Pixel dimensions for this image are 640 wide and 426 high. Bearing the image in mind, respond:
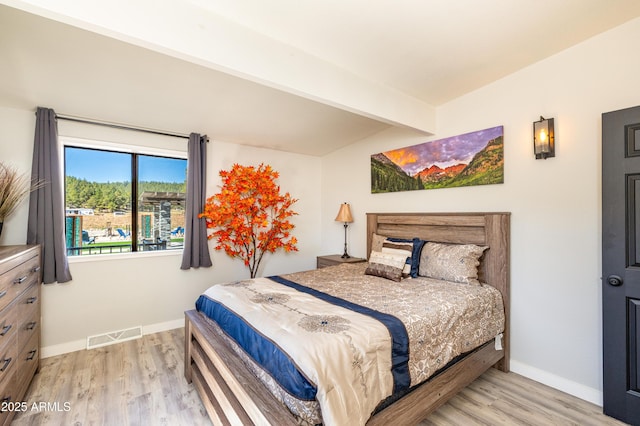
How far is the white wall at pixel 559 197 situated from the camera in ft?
6.85

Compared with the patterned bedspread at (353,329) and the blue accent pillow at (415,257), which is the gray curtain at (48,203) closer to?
the patterned bedspread at (353,329)

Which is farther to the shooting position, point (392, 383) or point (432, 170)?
point (432, 170)

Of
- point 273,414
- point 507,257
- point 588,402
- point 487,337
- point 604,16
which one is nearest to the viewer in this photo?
point 273,414

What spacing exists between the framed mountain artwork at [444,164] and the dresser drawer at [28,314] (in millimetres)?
3520

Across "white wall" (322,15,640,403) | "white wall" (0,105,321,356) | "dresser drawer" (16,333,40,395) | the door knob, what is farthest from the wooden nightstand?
"dresser drawer" (16,333,40,395)

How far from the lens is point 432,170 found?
317 centimetres

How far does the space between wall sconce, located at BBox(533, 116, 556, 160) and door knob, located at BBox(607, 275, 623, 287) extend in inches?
38.7

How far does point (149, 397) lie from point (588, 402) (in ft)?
10.7

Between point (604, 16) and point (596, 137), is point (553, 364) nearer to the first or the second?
point (596, 137)

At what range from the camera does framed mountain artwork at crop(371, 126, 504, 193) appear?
269cm

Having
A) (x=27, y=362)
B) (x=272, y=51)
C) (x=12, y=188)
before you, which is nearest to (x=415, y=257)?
(x=272, y=51)

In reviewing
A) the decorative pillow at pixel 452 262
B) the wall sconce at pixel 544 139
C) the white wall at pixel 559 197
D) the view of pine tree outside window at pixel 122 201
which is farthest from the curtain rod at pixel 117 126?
the wall sconce at pixel 544 139

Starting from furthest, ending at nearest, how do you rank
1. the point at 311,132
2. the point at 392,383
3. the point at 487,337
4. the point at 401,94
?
the point at 311,132 → the point at 401,94 → the point at 487,337 → the point at 392,383

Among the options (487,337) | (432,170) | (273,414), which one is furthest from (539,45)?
(273,414)
